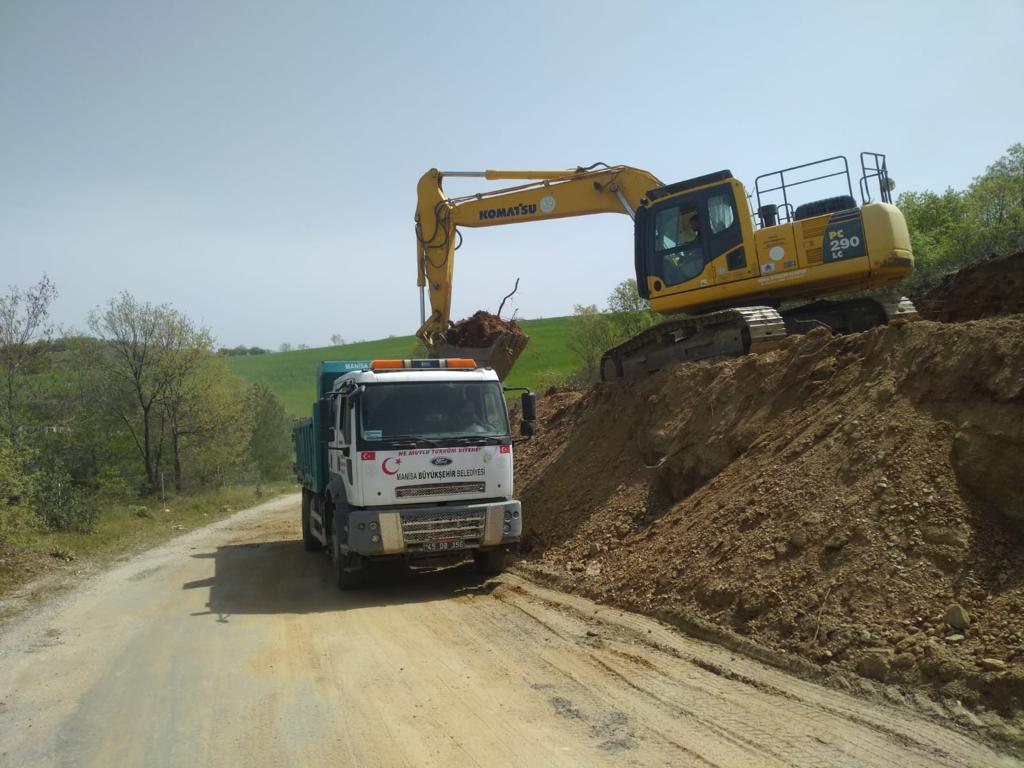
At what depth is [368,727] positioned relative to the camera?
534 centimetres

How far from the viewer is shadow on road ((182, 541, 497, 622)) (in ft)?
31.7

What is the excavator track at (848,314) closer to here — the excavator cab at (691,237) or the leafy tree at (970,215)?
the excavator cab at (691,237)

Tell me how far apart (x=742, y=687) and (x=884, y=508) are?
2156mm

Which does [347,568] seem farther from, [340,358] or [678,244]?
[340,358]

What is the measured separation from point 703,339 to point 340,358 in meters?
→ 70.4

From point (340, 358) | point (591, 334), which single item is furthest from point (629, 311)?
point (340, 358)

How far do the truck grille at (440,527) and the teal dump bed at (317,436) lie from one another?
9.97 ft

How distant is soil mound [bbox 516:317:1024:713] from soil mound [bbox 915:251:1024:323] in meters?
4.50

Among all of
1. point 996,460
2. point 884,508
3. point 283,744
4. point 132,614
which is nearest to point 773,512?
point 884,508

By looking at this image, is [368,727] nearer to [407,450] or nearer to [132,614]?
[407,450]

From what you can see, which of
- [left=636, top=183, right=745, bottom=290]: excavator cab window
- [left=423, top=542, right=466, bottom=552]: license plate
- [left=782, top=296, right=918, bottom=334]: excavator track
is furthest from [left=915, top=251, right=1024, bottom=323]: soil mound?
[left=423, top=542, right=466, bottom=552]: license plate

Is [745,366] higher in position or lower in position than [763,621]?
higher

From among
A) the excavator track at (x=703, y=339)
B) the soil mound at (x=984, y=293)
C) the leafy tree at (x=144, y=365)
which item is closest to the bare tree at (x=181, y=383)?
the leafy tree at (x=144, y=365)

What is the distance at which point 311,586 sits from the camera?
10953 mm
